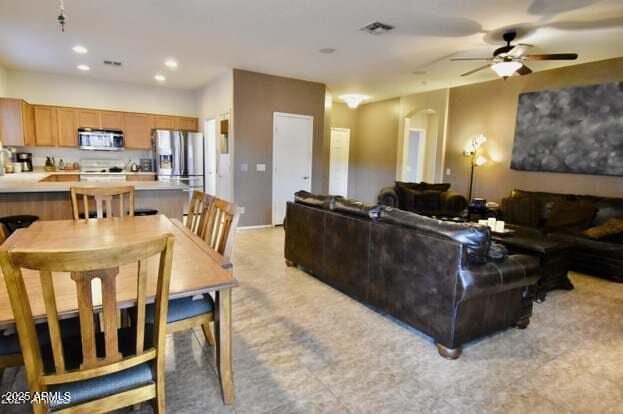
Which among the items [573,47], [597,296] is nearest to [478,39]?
[573,47]

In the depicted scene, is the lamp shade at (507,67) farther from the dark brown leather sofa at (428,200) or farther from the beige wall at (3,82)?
the beige wall at (3,82)

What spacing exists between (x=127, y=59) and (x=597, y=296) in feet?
21.9

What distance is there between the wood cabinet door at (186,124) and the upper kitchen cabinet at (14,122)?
99.4 inches

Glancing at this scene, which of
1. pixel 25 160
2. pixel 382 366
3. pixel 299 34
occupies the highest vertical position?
pixel 299 34

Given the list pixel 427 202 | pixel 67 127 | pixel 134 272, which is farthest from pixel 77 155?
pixel 427 202

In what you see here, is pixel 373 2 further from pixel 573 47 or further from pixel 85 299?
pixel 85 299

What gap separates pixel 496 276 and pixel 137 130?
7027mm

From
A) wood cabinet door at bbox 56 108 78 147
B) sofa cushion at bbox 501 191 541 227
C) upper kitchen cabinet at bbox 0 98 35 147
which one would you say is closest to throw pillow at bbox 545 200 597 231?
sofa cushion at bbox 501 191 541 227

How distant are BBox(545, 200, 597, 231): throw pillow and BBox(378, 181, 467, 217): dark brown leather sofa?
1.40 meters

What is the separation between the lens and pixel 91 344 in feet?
3.97

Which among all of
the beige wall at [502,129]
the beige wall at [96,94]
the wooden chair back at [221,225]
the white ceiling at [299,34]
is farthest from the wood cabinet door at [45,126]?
the beige wall at [502,129]

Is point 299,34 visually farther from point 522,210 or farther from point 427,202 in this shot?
point 522,210

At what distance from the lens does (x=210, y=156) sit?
7219mm

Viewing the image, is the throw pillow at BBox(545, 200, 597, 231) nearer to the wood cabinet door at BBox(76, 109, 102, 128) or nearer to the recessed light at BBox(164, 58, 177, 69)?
the recessed light at BBox(164, 58, 177, 69)
